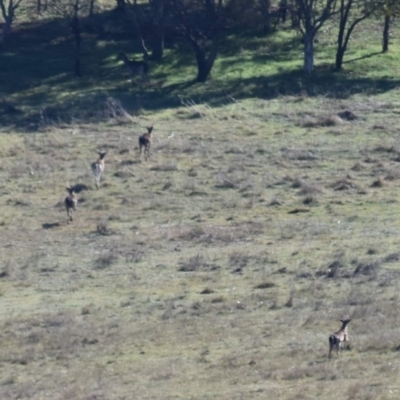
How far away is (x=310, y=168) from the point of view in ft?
110

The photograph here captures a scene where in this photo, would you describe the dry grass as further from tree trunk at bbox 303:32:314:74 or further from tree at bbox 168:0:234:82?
tree trunk at bbox 303:32:314:74

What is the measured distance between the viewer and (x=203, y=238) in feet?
84.3

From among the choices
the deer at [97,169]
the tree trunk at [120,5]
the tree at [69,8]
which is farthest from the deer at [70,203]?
the tree trunk at [120,5]

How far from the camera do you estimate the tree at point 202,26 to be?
50094 mm

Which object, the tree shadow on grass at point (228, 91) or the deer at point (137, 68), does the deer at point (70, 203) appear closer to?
the tree shadow on grass at point (228, 91)

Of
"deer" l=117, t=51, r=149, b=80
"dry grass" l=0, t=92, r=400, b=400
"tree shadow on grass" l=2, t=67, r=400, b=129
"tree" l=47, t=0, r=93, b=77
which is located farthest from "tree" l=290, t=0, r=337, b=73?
"tree" l=47, t=0, r=93, b=77

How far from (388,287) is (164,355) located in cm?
495

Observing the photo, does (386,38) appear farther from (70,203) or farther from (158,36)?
(70,203)

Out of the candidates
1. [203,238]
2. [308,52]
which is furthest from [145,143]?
[308,52]

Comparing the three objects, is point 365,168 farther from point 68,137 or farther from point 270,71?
point 270,71

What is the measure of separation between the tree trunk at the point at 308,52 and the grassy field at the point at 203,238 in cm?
83

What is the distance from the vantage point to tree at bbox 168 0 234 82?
50094mm

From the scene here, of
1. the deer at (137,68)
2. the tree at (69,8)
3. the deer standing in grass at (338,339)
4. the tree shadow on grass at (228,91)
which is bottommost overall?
the tree shadow on grass at (228,91)

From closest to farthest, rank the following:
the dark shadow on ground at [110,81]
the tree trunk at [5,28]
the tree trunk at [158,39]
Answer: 1. the dark shadow on ground at [110,81]
2. the tree trunk at [158,39]
3. the tree trunk at [5,28]
